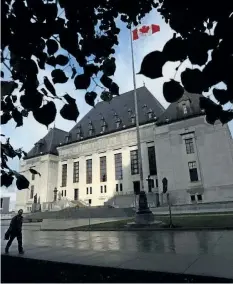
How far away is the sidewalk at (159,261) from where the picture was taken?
23.0ft

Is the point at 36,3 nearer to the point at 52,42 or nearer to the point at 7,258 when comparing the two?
the point at 52,42

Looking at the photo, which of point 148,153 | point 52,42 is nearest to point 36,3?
point 52,42

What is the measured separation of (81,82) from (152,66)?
1431 mm

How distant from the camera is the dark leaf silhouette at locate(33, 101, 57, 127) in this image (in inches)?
131

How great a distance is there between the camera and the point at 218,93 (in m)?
3.16

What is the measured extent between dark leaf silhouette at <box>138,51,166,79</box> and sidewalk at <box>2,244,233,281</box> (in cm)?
576

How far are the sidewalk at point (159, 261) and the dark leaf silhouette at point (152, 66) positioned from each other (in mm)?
5759

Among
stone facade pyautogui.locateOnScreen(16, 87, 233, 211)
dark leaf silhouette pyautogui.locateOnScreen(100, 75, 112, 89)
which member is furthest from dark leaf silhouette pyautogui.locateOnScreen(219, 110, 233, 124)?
stone facade pyautogui.locateOnScreen(16, 87, 233, 211)

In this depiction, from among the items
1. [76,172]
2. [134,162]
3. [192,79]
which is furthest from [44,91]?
[76,172]

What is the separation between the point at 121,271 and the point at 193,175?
45170 millimetres

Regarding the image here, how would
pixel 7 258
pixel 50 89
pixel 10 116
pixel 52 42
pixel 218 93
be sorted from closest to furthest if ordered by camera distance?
pixel 218 93
pixel 50 89
pixel 52 42
pixel 10 116
pixel 7 258

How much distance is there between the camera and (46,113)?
3.33 m

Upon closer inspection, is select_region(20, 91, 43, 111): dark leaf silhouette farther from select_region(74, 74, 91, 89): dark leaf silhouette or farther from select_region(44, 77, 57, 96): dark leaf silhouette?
select_region(74, 74, 91, 89): dark leaf silhouette

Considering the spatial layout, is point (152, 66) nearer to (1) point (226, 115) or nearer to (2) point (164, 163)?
(1) point (226, 115)
